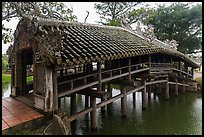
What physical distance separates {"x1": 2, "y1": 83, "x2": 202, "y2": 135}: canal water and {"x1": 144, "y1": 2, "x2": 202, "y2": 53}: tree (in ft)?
39.4

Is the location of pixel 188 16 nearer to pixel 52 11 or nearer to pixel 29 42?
pixel 52 11

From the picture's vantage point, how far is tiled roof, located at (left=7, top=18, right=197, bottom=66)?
5866 millimetres

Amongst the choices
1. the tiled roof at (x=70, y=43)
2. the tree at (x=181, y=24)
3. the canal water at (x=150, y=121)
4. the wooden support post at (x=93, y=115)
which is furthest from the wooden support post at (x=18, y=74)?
the tree at (x=181, y=24)

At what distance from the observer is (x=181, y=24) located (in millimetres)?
23266

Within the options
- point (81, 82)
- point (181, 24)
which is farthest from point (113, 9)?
point (81, 82)

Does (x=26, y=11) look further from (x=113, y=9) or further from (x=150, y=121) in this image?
(x=113, y=9)

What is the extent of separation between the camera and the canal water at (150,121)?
822cm

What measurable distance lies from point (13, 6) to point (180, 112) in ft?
32.6

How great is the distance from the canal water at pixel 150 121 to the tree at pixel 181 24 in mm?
12015

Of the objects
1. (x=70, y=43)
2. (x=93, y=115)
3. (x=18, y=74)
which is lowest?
(x=93, y=115)

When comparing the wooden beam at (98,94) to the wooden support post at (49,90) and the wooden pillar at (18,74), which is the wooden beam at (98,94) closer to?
the wooden support post at (49,90)

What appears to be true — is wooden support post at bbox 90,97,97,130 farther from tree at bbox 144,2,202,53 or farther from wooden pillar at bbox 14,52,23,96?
tree at bbox 144,2,202,53

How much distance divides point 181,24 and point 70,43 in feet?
62.9

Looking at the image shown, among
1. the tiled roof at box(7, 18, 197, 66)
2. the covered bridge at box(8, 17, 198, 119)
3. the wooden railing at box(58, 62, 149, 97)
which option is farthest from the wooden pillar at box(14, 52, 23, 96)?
the wooden railing at box(58, 62, 149, 97)
